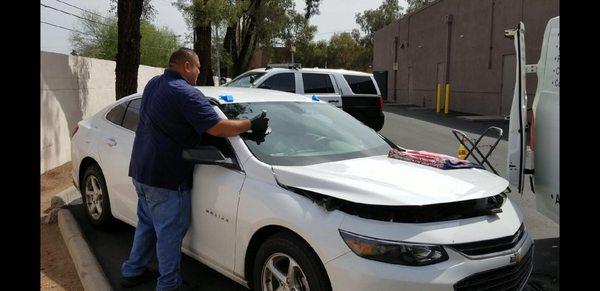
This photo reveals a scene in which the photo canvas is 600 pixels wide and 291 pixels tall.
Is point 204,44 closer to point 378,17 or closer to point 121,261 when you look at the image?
point 121,261

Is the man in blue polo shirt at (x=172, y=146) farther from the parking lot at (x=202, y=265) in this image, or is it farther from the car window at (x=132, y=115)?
the car window at (x=132, y=115)

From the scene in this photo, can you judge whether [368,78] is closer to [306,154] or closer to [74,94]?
[74,94]

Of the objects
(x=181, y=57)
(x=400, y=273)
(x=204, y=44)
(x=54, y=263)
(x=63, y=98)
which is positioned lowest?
(x=54, y=263)

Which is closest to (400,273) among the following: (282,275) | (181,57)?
(282,275)

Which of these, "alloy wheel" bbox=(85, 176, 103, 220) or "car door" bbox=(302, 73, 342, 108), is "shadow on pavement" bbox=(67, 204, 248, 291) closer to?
"alloy wheel" bbox=(85, 176, 103, 220)

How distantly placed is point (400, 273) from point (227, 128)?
155 cm

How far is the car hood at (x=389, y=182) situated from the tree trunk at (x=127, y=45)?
23.3 feet

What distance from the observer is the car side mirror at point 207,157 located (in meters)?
3.50

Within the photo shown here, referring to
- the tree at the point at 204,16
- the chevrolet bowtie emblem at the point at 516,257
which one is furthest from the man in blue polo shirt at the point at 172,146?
the tree at the point at 204,16

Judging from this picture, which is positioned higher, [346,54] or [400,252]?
[346,54]

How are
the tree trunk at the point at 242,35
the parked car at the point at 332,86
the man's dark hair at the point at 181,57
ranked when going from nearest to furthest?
the man's dark hair at the point at 181,57
the parked car at the point at 332,86
the tree trunk at the point at 242,35

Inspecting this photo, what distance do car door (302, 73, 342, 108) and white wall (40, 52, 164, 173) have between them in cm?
446

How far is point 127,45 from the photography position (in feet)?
31.3

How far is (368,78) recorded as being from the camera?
12359 millimetres
